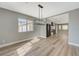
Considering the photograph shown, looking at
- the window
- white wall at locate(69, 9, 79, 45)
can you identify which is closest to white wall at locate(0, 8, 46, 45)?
→ the window

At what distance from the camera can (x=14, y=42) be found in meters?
6.11

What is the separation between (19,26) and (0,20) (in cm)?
203

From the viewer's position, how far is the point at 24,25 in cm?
764

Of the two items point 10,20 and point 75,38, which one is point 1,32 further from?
point 75,38

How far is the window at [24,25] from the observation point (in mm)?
6936

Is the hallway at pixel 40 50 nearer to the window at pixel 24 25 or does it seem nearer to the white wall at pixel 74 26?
the white wall at pixel 74 26

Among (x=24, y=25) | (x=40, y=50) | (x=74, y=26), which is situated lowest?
(x=40, y=50)

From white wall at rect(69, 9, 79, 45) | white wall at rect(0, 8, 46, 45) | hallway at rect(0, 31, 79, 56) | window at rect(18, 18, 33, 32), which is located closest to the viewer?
hallway at rect(0, 31, 79, 56)

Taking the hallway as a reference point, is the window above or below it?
above

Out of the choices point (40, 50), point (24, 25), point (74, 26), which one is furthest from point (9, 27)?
point (74, 26)

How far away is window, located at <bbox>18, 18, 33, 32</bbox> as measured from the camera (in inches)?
273

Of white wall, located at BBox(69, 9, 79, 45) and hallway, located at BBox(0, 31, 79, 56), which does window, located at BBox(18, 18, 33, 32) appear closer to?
hallway, located at BBox(0, 31, 79, 56)

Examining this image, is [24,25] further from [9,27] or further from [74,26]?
[74,26]

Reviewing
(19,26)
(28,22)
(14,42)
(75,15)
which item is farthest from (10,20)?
(75,15)
